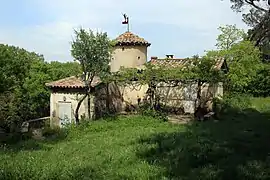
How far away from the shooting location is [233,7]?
1916 cm

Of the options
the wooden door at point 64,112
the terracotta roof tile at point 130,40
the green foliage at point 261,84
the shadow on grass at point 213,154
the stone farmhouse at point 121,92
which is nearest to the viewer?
the shadow on grass at point 213,154

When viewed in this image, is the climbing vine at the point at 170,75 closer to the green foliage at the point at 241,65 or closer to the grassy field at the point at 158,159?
the green foliage at the point at 241,65

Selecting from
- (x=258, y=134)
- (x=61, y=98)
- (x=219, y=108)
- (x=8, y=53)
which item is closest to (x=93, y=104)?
(x=61, y=98)

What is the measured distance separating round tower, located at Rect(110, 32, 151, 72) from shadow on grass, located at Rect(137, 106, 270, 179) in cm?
1379

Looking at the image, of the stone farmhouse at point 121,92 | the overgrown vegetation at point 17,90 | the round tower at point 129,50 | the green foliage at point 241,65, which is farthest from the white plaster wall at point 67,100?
the green foliage at point 241,65

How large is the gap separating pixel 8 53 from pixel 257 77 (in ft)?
80.6

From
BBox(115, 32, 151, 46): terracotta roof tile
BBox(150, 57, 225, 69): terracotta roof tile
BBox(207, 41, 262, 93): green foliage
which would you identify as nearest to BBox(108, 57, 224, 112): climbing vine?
BBox(150, 57, 225, 69): terracotta roof tile

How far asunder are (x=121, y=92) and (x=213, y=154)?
17.8 m

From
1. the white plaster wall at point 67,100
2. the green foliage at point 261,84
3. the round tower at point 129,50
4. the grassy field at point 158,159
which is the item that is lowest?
the grassy field at point 158,159

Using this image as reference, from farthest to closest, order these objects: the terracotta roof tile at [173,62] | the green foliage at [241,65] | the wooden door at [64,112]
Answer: the green foliage at [241,65] → the terracotta roof tile at [173,62] → the wooden door at [64,112]

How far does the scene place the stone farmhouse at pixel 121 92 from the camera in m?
24.6

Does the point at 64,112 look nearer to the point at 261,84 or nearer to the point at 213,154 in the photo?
A: the point at 213,154

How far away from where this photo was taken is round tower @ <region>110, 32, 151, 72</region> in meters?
28.5

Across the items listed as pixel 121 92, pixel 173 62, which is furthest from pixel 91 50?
pixel 173 62
